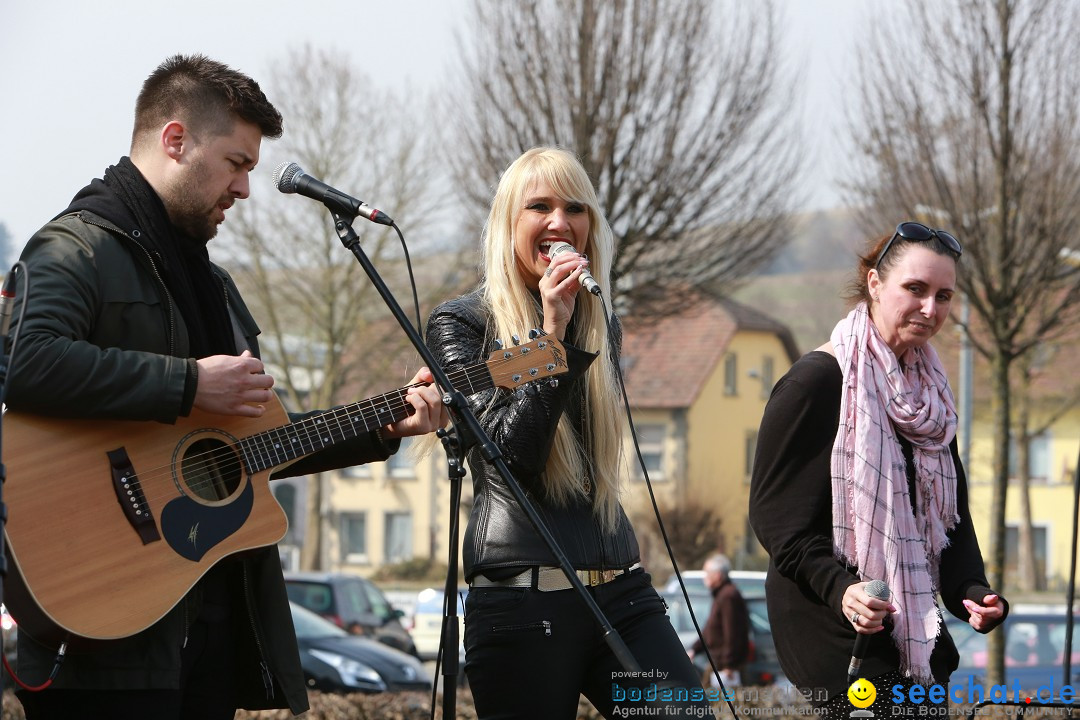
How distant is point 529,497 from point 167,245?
47.9 inches

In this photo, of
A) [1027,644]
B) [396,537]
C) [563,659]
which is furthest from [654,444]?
[563,659]

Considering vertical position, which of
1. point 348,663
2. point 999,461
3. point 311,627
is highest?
point 999,461

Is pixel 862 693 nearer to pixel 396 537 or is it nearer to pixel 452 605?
pixel 452 605

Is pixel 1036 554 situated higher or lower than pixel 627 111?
lower

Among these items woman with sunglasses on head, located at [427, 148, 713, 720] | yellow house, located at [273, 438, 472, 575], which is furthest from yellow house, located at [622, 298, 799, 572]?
woman with sunglasses on head, located at [427, 148, 713, 720]

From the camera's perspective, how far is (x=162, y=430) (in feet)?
10.9

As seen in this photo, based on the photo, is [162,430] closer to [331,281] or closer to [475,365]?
[475,365]

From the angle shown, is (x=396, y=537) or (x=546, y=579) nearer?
(x=546, y=579)

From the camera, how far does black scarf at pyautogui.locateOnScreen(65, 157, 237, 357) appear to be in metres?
3.34

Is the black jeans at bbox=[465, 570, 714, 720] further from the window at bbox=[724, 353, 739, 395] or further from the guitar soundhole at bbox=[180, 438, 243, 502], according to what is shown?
the window at bbox=[724, 353, 739, 395]

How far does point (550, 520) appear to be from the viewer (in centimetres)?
349

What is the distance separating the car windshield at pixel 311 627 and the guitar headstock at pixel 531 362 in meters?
9.61

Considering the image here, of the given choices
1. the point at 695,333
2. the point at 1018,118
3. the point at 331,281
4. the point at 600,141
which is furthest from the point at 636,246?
the point at 695,333

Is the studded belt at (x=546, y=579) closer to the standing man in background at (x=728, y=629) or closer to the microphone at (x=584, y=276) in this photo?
the microphone at (x=584, y=276)
